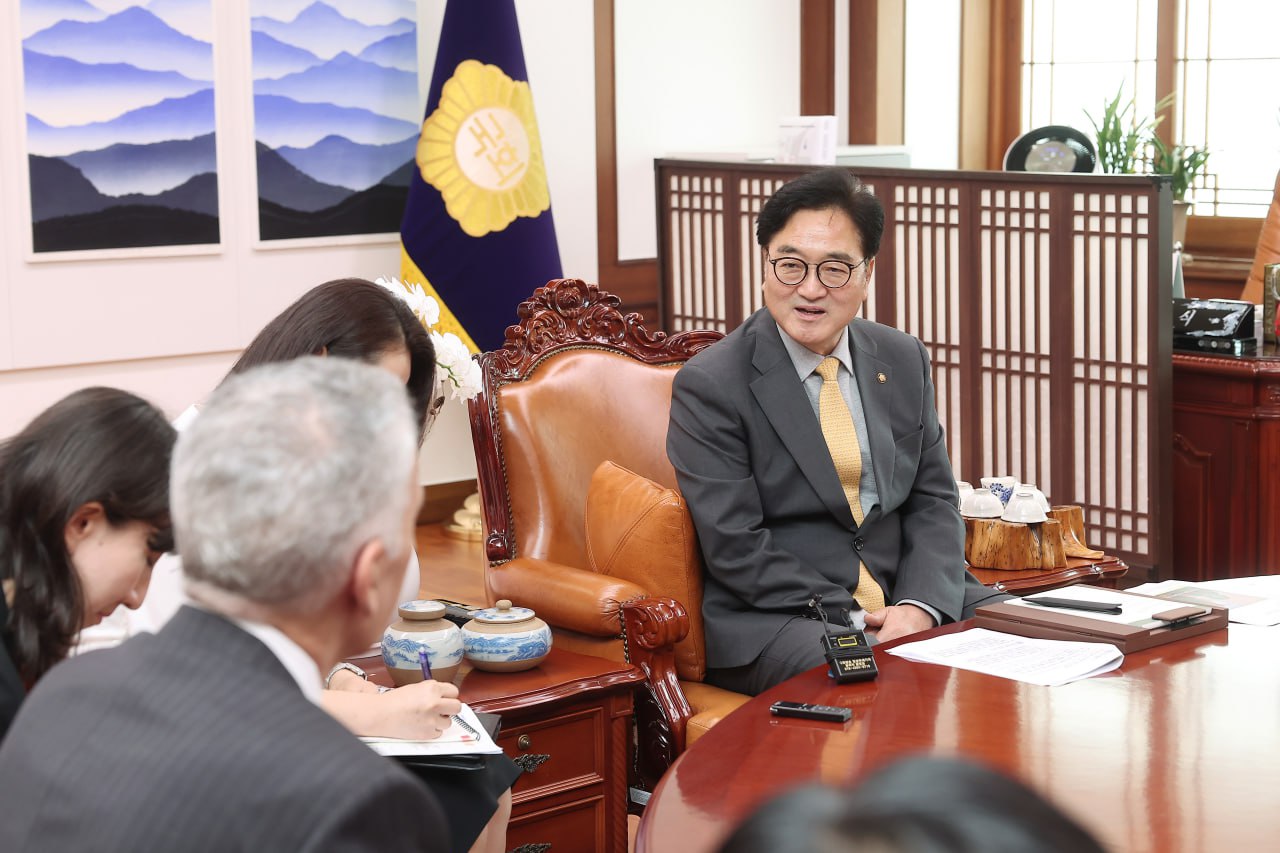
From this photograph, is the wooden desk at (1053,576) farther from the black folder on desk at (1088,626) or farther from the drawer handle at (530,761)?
the drawer handle at (530,761)

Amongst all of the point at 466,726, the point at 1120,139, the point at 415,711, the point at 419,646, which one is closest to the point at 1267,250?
the point at 1120,139

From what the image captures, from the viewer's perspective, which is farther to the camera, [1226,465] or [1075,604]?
[1226,465]

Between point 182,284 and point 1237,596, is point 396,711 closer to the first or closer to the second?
point 1237,596

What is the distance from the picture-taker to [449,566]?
532 centimetres

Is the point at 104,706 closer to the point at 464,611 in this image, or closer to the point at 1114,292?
the point at 464,611

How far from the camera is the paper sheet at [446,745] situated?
1963mm

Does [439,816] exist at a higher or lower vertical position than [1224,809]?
higher

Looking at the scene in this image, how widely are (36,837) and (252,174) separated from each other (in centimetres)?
431

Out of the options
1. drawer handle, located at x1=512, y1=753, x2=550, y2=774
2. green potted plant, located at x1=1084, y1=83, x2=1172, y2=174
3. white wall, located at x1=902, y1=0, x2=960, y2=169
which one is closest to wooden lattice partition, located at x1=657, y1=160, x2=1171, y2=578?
green potted plant, located at x1=1084, y1=83, x2=1172, y2=174

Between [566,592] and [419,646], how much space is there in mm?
395

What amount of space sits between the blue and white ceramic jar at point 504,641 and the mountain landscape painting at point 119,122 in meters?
2.77

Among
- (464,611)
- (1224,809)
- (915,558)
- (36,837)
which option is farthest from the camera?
(915,558)

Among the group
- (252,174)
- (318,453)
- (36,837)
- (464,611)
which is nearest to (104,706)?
(36,837)

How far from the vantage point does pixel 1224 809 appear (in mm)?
1614
